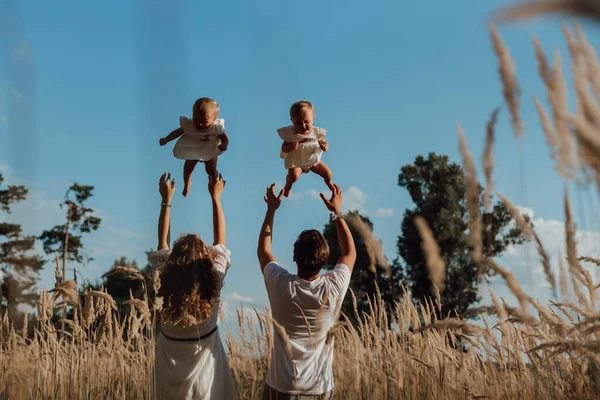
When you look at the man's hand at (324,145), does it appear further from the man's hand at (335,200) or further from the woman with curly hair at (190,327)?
the woman with curly hair at (190,327)

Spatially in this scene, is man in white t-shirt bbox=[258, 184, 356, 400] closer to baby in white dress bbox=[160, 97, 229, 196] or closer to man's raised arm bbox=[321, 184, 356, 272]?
man's raised arm bbox=[321, 184, 356, 272]

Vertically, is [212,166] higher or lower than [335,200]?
higher

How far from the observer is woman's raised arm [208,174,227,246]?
3.56 metres

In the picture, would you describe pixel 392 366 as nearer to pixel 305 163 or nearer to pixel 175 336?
pixel 175 336

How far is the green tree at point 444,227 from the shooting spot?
21.5 m

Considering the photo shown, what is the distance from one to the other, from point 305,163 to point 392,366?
243 centimetres

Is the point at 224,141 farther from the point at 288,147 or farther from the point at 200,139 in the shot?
the point at 288,147

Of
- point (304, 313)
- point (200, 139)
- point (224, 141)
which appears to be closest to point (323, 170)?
point (224, 141)

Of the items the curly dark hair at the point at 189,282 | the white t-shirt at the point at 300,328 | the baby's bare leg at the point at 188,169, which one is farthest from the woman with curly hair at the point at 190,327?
the baby's bare leg at the point at 188,169

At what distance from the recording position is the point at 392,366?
2730mm

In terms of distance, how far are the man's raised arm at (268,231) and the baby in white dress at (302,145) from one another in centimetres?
119

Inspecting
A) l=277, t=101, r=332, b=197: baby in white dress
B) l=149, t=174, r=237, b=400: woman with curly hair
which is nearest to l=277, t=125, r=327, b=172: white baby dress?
l=277, t=101, r=332, b=197: baby in white dress

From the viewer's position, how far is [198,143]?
15.8 feet

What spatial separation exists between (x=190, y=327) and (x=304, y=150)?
2163 millimetres
